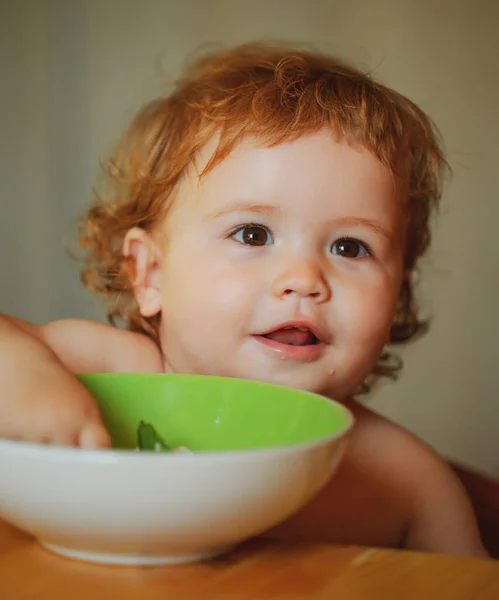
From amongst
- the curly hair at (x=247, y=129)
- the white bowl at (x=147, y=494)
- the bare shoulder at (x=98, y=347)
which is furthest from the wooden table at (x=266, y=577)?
the curly hair at (x=247, y=129)

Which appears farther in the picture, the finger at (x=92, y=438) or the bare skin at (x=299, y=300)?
the bare skin at (x=299, y=300)

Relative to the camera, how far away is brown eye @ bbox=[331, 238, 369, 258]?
0.95m

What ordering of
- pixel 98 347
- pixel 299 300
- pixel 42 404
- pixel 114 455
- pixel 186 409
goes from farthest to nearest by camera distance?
pixel 98 347
pixel 299 300
pixel 186 409
pixel 42 404
pixel 114 455

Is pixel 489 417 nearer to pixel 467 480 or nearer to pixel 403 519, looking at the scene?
pixel 467 480

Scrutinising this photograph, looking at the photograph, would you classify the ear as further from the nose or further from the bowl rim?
the bowl rim

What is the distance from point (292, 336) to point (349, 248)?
0.15m

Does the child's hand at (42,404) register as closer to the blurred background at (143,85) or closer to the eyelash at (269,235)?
the eyelash at (269,235)

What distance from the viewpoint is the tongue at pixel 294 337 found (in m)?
0.90

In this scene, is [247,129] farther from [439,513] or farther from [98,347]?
[439,513]

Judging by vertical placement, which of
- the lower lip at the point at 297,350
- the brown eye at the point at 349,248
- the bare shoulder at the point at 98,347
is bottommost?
the bare shoulder at the point at 98,347

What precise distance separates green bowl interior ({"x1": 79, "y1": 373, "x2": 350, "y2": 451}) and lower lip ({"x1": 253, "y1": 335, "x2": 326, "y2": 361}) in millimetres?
143

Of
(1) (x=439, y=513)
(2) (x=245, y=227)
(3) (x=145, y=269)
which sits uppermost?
(2) (x=245, y=227)

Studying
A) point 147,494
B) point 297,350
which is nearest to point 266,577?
point 147,494

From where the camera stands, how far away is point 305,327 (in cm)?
88
